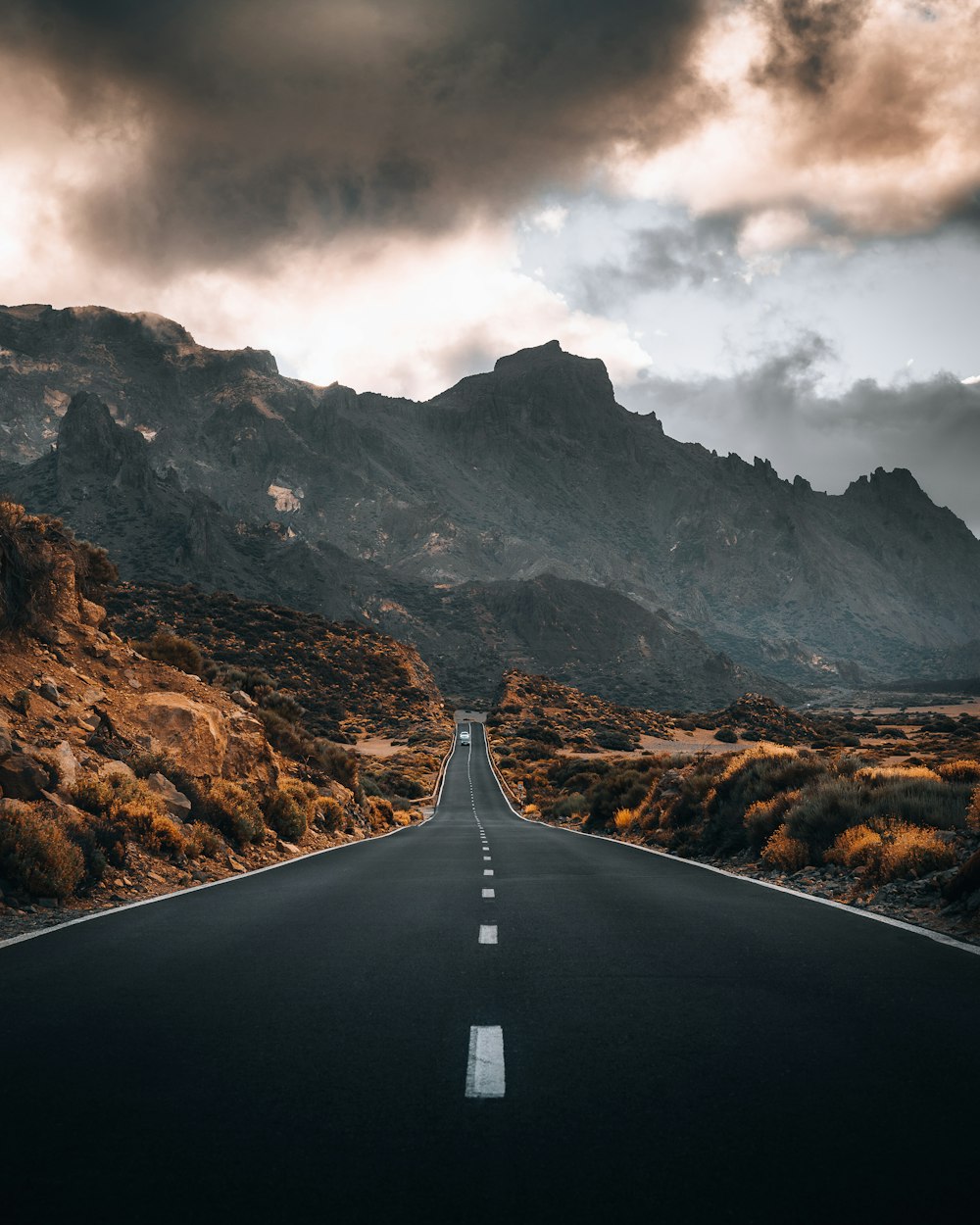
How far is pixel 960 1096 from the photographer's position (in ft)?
14.4

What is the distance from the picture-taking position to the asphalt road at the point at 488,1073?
3.40 metres

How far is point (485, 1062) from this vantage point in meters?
4.89

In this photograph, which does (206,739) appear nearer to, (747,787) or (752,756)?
(747,787)

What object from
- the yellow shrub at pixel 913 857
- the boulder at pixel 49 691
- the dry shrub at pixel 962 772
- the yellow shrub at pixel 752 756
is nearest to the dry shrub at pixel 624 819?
the yellow shrub at pixel 752 756

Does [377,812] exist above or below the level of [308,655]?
below

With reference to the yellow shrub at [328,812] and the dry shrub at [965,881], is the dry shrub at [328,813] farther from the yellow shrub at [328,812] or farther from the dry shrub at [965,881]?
the dry shrub at [965,881]

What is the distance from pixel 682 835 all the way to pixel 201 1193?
1936 cm

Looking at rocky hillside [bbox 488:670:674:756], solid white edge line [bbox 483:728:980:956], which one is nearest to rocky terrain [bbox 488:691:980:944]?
solid white edge line [bbox 483:728:980:956]

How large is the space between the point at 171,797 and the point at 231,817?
5.18ft

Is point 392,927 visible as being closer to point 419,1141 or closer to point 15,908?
point 15,908

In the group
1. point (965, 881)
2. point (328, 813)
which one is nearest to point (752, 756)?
point (965, 881)

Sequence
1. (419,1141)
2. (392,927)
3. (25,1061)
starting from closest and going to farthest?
(419,1141) < (25,1061) < (392,927)

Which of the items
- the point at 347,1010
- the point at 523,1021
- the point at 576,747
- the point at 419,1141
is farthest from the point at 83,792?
the point at 576,747

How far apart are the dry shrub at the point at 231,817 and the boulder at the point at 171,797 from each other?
64cm
